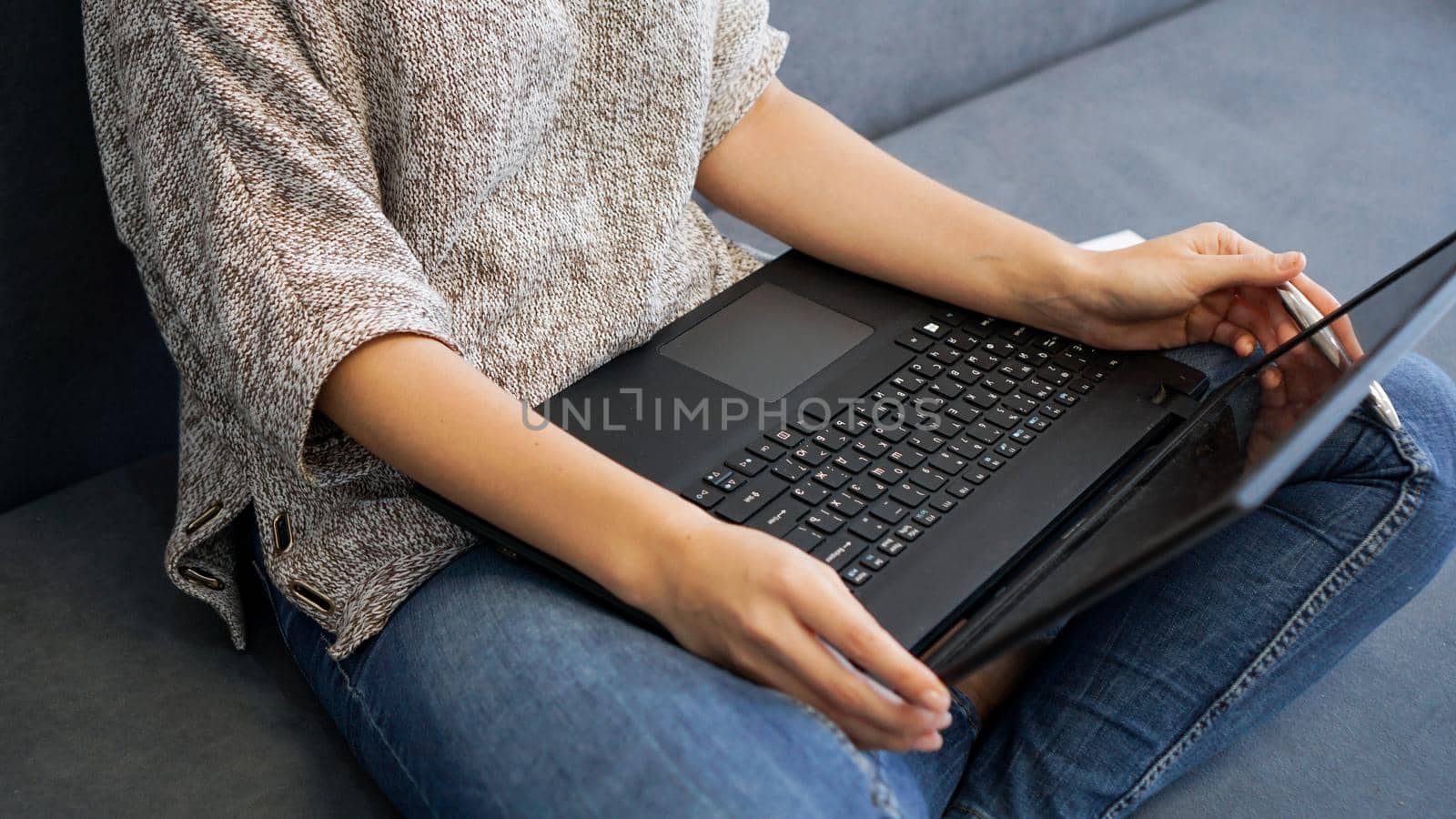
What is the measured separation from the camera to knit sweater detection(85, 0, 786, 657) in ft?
2.00

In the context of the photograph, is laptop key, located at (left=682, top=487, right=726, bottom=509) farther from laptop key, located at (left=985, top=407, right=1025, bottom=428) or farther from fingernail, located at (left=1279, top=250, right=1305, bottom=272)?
fingernail, located at (left=1279, top=250, right=1305, bottom=272)

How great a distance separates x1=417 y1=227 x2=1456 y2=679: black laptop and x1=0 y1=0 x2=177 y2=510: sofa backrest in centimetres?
39

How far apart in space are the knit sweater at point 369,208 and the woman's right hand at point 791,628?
0.18 meters

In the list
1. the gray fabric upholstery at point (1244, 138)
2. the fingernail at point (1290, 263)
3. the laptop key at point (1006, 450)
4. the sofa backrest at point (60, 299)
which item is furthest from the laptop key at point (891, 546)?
the gray fabric upholstery at point (1244, 138)

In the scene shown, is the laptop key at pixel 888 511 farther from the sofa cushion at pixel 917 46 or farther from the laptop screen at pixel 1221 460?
the sofa cushion at pixel 917 46

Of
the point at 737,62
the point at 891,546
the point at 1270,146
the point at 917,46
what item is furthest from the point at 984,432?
the point at 1270,146

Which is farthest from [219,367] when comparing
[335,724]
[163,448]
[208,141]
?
[163,448]

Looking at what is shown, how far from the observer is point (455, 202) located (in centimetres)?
70

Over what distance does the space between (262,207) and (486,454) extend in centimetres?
17

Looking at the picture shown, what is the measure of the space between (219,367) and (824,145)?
0.45 meters

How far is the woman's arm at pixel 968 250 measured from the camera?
76 cm

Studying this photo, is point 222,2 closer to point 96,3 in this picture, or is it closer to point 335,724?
point 96,3

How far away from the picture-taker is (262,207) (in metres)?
0.61

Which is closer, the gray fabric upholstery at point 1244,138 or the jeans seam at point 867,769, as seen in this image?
the jeans seam at point 867,769
